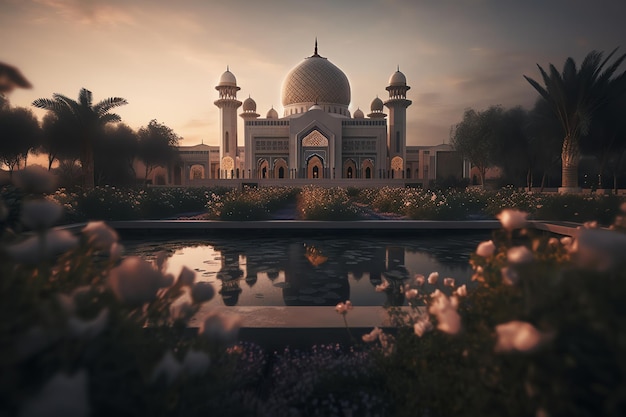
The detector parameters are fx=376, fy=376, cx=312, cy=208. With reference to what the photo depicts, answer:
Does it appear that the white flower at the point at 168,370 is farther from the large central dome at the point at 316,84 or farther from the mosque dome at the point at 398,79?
the mosque dome at the point at 398,79

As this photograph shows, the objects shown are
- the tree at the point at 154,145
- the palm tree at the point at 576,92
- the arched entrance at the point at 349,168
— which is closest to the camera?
the palm tree at the point at 576,92

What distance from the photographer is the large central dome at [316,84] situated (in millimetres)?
46875

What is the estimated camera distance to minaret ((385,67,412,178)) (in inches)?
1854

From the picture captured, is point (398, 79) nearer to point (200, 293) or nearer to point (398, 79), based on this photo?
point (398, 79)

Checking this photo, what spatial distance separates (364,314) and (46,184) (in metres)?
2.76

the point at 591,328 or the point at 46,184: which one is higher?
the point at 46,184

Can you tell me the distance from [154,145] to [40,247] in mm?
43385

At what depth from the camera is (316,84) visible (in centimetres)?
4681

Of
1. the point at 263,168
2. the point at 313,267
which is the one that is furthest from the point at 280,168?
the point at 313,267

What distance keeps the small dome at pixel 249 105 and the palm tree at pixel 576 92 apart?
37.9 metres

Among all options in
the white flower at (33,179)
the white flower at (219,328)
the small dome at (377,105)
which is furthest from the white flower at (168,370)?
the small dome at (377,105)

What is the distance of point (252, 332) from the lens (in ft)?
10.8

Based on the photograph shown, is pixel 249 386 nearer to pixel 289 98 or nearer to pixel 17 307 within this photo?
pixel 17 307

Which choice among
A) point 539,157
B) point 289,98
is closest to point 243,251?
point 539,157
